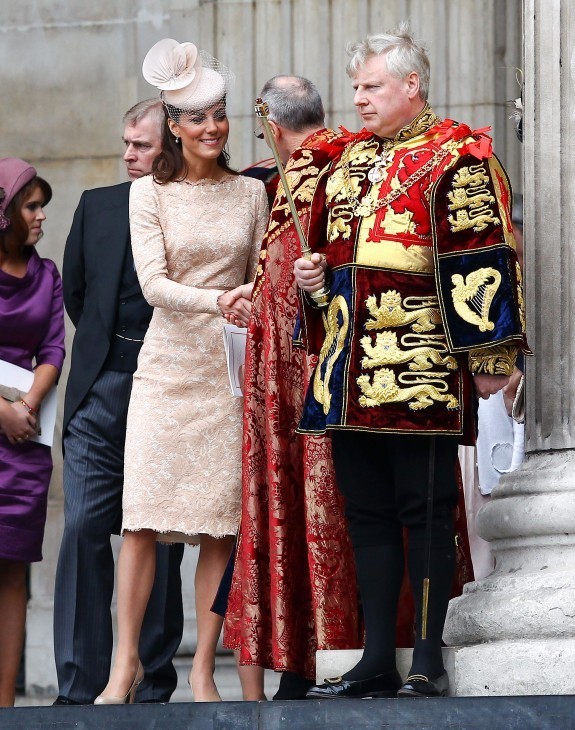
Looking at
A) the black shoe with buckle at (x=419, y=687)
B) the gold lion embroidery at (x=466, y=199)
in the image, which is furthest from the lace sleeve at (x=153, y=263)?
the black shoe with buckle at (x=419, y=687)

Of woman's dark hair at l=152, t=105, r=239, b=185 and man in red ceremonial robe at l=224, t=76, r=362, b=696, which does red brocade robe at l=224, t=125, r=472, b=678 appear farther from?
woman's dark hair at l=152, t=105, r=239, b=185

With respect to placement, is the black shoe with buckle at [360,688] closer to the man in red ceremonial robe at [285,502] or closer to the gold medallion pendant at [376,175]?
the man in red ceremonial robe at [285,502]

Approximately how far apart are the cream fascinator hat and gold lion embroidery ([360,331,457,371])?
3.95 ft

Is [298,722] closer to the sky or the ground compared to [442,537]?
closer to the ground

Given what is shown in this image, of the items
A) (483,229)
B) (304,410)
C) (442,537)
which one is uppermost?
(483,229)

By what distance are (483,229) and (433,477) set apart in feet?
2.14

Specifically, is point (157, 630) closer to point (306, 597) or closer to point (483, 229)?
point (306, 597)

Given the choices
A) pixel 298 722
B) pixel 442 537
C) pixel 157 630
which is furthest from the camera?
pixel 157 630

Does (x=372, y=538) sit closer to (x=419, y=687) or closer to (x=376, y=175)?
(x=419, y=687)

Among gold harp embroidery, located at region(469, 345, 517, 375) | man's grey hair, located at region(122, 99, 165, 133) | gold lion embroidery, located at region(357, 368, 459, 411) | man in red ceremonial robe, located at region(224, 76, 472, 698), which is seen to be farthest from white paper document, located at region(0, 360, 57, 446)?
gold harp embroidery, located at region(469, 345, 517, 375)

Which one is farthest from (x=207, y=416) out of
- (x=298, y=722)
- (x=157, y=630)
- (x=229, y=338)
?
(x=298, y=722)

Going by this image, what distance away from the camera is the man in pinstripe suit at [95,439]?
232 inches

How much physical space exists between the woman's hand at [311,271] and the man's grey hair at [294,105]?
3.08 feet

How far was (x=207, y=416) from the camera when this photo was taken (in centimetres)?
566
